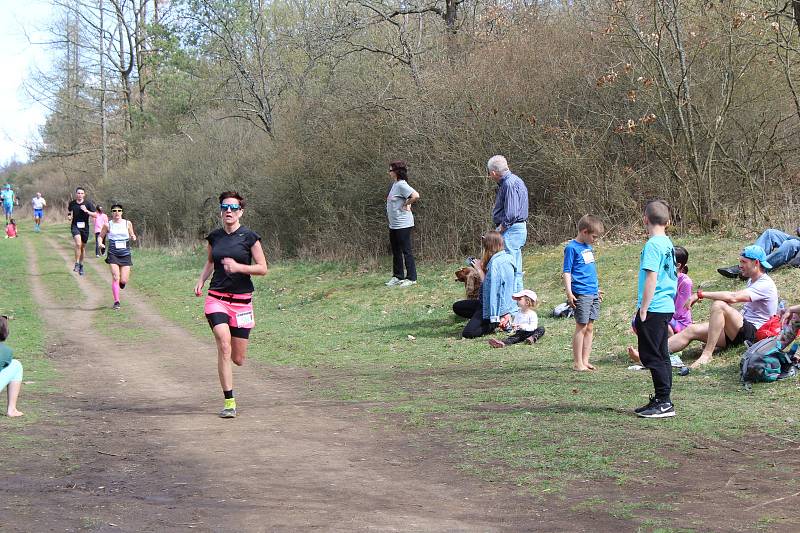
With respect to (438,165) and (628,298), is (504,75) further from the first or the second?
(628,298)

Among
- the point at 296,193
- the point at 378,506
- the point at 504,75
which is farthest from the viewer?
the point at 296,193

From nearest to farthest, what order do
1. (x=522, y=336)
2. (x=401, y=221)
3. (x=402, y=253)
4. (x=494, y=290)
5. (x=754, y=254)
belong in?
(x=754, y=254)
(x=522, y=336)
(x=494, y=290)
(x=401, y=221)
(x=402, y=253)

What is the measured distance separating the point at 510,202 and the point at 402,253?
17.8ft

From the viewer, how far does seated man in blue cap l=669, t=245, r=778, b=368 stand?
9.52m

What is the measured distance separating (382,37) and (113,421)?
1862 cm

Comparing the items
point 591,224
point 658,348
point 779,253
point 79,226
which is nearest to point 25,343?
point 591,224

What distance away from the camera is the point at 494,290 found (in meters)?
12.5

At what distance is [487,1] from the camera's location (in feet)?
85.0

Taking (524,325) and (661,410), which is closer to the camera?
(661,410)

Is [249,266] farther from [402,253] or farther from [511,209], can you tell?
[402,253]

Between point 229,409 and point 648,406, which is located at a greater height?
point 648,406

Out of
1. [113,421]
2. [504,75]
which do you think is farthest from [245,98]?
[113,421]

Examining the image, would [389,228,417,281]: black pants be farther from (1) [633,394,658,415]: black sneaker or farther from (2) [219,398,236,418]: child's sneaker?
(1) [633,394,658,415]: black sneaker

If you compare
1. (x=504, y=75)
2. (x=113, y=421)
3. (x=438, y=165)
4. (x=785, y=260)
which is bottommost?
(x=113, y=421)
